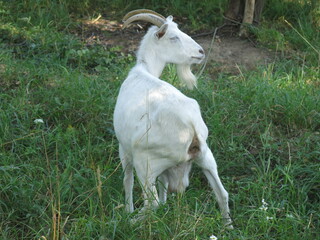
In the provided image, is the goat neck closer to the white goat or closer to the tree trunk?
the white goat

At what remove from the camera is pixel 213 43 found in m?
7.63

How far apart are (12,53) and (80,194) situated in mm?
3472

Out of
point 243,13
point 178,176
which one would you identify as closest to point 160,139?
point 178,176

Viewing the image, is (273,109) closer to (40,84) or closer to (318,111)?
(318,111)

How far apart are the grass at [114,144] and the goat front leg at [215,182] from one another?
8cm

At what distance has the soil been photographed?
7.07m

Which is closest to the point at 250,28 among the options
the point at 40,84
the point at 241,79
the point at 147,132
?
the point at 241,79

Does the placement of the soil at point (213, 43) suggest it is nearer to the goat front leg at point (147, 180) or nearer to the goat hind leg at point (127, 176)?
the goat hind leg at point (127, 176)

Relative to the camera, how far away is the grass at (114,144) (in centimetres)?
370

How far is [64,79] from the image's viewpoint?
619 centimetres

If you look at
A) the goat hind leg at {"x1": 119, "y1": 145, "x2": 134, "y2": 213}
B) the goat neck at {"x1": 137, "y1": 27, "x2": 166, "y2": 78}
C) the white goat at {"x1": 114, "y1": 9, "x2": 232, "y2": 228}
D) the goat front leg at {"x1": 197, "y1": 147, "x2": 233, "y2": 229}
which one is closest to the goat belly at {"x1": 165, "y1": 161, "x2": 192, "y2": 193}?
the white goat at {"x1": 114, "y1": 9, "x2": 232, "y2": 228}

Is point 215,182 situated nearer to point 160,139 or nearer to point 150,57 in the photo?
point 160,139

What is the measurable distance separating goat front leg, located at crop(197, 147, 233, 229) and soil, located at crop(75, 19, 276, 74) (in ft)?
9.53

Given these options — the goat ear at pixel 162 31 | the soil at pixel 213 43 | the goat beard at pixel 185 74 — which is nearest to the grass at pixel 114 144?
the soil at pixel 213 43
